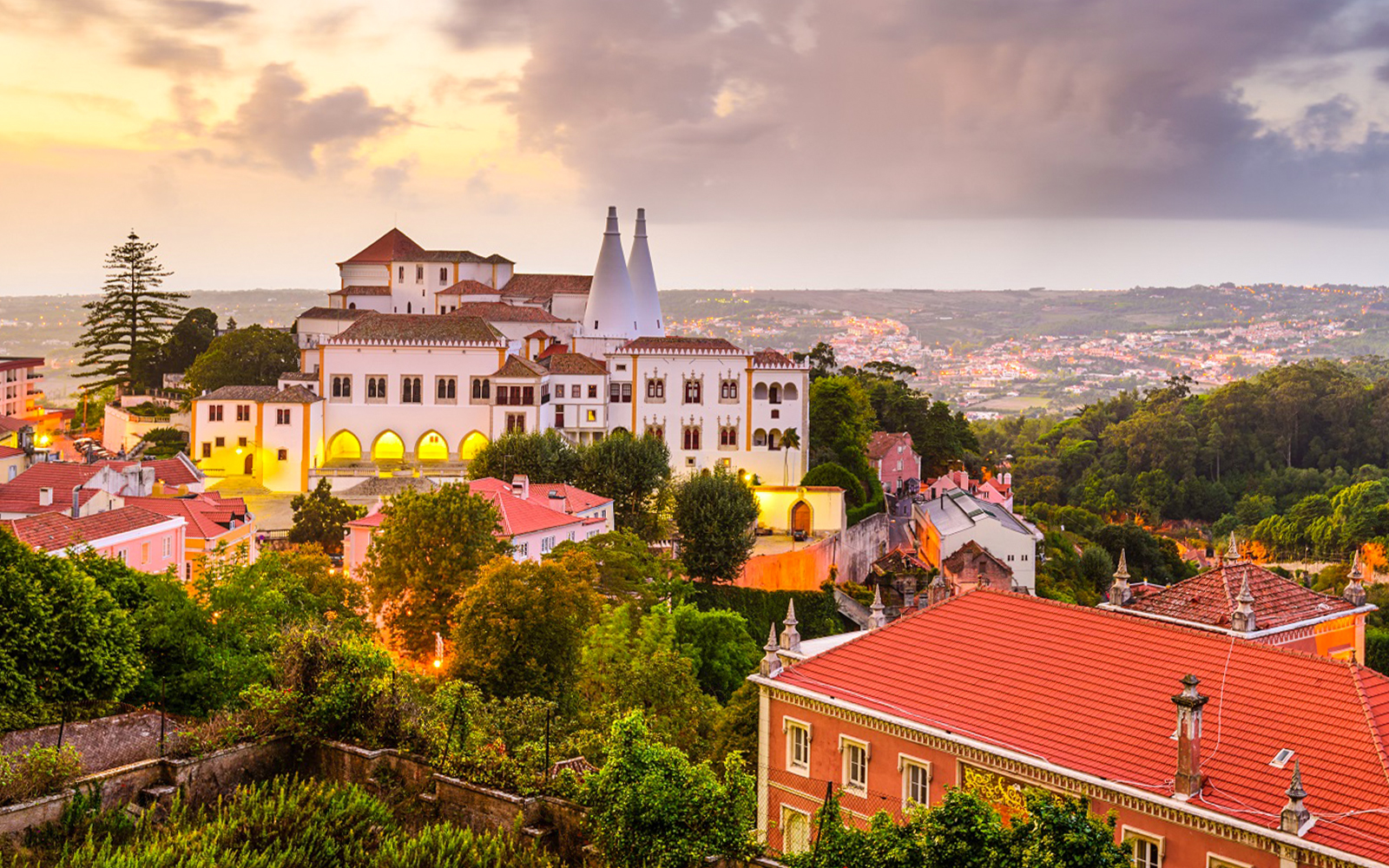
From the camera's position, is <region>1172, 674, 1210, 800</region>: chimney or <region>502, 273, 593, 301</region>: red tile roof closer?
<region>1172, 674, 1210, 800</region>: chimney

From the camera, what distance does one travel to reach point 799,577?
42.2 meters

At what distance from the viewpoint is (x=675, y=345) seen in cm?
5012

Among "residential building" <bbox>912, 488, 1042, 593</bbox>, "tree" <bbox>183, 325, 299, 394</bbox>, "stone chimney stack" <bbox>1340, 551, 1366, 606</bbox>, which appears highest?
"tree" <bbox>183, 325, 299, 394</bbox>

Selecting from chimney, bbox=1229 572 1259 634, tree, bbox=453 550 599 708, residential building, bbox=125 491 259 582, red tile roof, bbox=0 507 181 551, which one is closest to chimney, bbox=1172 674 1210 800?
chimney, bbox=1229 572 1259 634

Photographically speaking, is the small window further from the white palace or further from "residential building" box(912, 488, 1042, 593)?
the white palace

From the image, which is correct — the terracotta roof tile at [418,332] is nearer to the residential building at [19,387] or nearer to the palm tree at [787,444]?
the palm tree at [787,444]

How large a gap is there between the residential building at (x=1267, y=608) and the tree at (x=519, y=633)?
1027 cm

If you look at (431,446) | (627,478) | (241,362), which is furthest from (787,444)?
(241,362)

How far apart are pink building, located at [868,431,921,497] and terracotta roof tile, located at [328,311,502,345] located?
1811cm

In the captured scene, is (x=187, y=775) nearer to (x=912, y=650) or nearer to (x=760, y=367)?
Answer: (x=912, y=650)

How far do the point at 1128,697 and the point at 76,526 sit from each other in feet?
63.7

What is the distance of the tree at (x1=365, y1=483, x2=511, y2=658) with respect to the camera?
28172 millimetres

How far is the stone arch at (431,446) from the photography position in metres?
48.2

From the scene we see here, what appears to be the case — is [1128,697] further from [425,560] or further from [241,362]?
[241,362]
